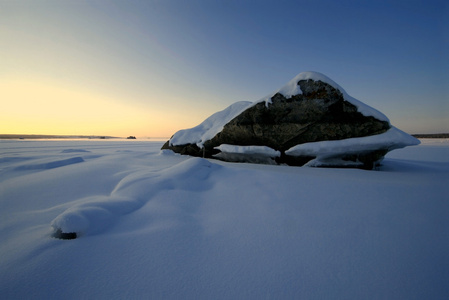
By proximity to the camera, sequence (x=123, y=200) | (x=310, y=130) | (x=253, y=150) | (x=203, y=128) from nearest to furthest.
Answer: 1. (x=123, y=200)
2. (x=310, y=130)
3. (x=253, y=150)
4. (x=203, y=128)

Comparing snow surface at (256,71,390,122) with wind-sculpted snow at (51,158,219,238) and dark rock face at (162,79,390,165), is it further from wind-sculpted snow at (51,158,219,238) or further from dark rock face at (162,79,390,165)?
wind-sculpted snow at (51,158,219,238)

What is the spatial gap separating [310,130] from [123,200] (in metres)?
3.65

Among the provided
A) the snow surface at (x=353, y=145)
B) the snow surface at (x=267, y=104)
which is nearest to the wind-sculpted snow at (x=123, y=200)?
the snow surface at (x=353, y=145)

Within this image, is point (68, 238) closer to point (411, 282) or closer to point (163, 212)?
point (163, 212)

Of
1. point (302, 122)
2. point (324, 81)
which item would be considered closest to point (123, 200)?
point (302, 122)

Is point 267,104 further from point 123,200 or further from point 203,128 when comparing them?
point 123,200

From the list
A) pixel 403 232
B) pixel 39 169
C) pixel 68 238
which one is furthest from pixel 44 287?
pixel 39 169

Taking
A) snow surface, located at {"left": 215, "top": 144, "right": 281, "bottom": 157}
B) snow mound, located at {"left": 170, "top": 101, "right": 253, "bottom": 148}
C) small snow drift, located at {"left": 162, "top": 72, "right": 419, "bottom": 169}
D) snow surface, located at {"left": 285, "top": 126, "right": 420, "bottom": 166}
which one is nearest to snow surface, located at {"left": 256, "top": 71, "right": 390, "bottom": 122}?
small snow drift, located at {"left": 162, "top": 72, "right": 419, "bottom": 169}

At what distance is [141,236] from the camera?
49.0 inches

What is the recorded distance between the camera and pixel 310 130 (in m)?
3.76

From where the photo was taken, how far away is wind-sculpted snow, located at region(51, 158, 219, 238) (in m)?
1.24

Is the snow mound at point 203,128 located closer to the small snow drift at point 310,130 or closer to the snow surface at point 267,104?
the snow surface at point 267,104

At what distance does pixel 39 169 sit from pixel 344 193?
206 inches

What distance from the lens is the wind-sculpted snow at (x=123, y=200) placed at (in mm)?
1243
